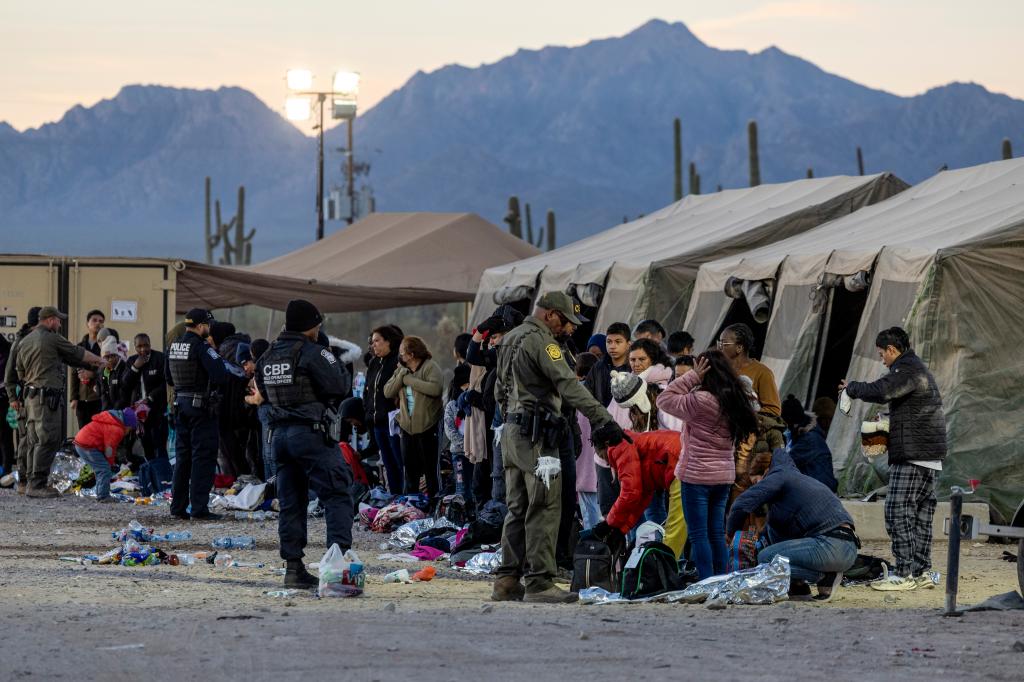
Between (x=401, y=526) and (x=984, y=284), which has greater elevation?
(x=984, y=284)

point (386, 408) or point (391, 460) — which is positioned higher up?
point (386, 408)

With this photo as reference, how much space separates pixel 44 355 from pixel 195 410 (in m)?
2.74

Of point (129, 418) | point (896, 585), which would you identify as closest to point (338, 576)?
point (896, 585)

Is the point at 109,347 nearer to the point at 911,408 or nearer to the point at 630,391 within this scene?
the point at 630,391

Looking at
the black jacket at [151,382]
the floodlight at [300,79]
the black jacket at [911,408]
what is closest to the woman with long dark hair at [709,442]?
the black jacket at [911,408]

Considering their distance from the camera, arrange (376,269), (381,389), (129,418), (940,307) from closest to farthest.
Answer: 1. (940,307)
2. (381,389)
3. (129,418)
4. (376,269)

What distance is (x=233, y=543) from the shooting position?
1164cm

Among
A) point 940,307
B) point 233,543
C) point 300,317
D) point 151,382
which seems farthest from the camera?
point 151,382

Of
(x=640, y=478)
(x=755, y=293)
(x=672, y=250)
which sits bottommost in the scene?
(x=640, y=478)

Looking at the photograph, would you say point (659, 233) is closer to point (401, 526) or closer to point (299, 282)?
point (299, 282)

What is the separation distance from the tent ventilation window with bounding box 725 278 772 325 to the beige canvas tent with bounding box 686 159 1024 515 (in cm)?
2

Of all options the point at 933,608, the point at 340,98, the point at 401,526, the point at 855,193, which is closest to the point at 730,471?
the point at 933,608

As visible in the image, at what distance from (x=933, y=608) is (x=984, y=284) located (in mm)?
4562

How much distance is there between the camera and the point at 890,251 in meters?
13.5
